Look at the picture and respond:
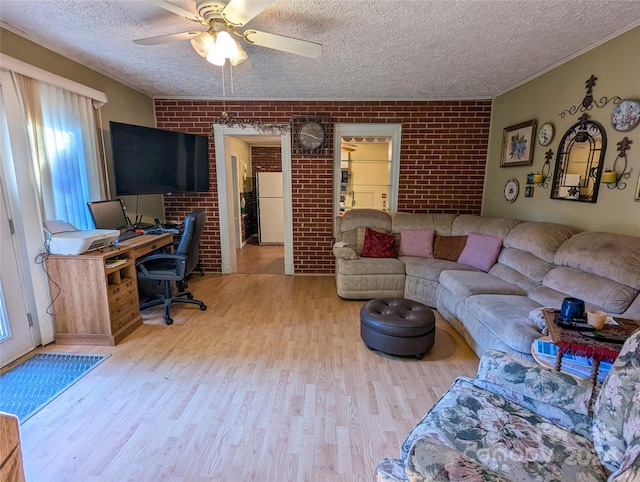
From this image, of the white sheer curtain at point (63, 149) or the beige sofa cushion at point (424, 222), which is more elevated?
Result: the white sheer curtain at point (63, 149)

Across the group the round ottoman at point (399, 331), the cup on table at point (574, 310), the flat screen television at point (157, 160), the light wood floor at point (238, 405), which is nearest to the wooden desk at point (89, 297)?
the light wood floor at point (238, 405)

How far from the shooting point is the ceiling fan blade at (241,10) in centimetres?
152

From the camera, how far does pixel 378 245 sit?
12.1 feet

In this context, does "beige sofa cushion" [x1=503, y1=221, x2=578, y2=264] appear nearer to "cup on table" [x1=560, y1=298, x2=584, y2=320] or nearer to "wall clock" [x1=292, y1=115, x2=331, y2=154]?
"cup on table" [x1=560, y1=298, x2=584, y2=320]

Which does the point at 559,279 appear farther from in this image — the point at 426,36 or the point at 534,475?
the point at 426,36

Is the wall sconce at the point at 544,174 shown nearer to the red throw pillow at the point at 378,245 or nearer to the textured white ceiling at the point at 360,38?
the textured white ceiling at the point at 360,38

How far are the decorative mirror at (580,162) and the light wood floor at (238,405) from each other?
1.61 metres

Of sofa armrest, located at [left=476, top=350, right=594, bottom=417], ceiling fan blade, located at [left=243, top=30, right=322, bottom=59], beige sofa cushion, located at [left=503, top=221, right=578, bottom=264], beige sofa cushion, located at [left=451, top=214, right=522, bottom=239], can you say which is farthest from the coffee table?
ceiling fan blade, located at [left=243, top=30, right=322, bottom=59]

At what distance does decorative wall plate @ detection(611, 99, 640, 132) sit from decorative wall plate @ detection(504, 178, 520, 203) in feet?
4.10

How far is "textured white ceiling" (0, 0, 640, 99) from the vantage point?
1.89 m

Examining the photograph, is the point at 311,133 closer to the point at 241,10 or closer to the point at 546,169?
the point at 241,10

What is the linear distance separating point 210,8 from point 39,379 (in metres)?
2.59

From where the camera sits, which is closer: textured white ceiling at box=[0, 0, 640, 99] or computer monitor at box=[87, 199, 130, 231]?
textured white ceiling at box=[0, 0, 640, 99]

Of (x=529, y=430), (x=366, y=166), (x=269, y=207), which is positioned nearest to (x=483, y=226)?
(x=366, y=166)
